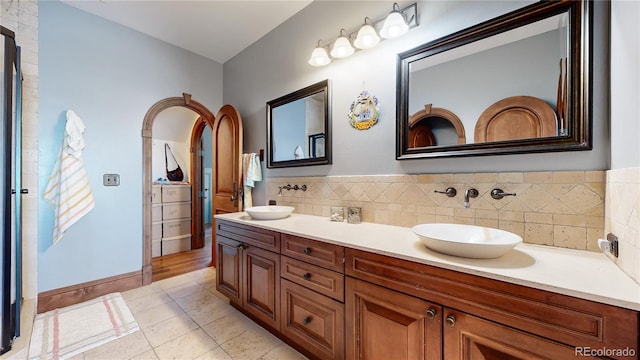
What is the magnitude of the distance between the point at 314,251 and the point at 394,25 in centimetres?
155

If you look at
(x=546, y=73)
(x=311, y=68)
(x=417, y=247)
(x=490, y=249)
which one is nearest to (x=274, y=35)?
(x=311, y=68)

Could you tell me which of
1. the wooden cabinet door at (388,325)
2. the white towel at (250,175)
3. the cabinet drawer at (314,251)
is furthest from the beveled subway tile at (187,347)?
the white towel at (250,175)

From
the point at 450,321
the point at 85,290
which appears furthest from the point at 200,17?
the point at 450,321

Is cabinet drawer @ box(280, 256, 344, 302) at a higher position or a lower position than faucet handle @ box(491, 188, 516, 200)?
lower

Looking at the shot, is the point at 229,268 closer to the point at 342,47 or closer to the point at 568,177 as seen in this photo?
the point at 342,47

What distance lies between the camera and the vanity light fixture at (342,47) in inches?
74.7

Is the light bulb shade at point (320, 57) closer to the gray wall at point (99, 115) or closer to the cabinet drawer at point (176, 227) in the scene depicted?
the gray wall at point (99, 115)

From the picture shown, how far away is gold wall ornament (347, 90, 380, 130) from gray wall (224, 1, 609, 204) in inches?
1.8

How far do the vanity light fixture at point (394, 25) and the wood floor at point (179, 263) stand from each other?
3380mm

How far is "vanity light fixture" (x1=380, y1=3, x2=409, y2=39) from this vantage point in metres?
1.58
